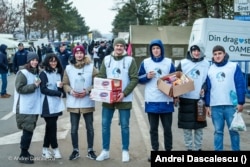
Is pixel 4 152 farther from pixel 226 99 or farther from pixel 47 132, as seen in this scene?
pixel 226 99

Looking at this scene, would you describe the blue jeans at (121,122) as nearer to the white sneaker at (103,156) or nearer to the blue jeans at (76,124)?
the white sneaker at (103,156)

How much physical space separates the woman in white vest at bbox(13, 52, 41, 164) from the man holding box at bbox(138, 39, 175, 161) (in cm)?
164

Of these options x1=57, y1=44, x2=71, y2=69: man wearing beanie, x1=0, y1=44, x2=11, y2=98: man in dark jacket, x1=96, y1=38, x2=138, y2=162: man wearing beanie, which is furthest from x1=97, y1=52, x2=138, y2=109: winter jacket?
x1=57, y1=44, x2=71, y2=69: man wearing beanie

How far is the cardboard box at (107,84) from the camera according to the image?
20.9 feet

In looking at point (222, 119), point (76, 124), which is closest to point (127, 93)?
point (76, 124)

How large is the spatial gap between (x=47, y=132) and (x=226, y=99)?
2837mm

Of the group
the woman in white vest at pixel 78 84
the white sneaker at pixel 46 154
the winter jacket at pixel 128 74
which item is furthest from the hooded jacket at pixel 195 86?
the white sneaker at pixel 46 154

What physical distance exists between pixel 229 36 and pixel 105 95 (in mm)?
7374

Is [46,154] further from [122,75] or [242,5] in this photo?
[242,5]

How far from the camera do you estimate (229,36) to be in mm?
12758

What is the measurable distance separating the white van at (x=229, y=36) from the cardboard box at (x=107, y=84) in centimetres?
675

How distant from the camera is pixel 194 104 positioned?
6379 millimetres

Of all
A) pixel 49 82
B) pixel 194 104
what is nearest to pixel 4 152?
pixel 49 82

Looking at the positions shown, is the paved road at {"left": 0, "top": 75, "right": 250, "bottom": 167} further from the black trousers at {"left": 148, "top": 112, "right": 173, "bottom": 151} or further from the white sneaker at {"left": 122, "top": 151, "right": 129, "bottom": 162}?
the black trousers at {"left": 148, "top": 112, "right": 173, "bottom": 151}
